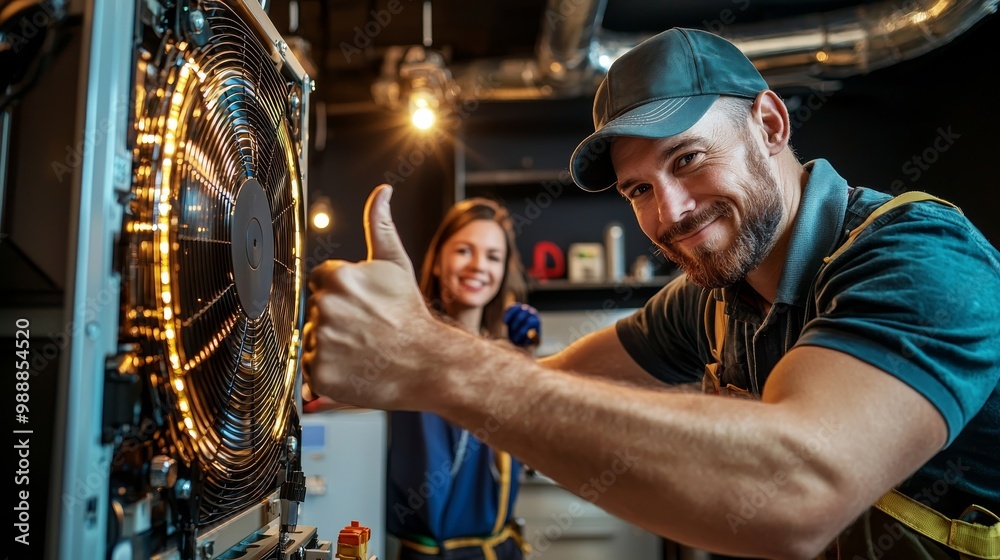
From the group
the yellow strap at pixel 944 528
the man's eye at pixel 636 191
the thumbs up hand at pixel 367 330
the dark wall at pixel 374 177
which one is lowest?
the yellow strap at pixel 944 528

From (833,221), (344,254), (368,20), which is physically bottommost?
(833,221)

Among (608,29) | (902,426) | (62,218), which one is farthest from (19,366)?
(608,29)

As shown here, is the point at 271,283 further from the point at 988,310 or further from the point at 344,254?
the point at 344,254

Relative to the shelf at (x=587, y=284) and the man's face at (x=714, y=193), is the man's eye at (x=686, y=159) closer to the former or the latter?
the man's face at (x=714, y=193)

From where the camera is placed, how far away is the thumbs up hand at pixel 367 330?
0.65m

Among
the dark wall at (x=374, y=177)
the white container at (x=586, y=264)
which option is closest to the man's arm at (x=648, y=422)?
the white container at (x=586, y=264)

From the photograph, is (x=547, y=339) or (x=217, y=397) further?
(x=547, y=339)

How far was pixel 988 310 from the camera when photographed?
0.78 meters

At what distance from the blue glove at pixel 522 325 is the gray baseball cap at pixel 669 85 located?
111 cm

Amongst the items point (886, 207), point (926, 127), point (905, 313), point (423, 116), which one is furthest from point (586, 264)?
point (905, 313)

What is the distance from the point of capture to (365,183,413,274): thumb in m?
0.69

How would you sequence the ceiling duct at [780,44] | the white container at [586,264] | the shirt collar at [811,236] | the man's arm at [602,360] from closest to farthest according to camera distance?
the shirt collar at [811,236] → the man's arm at [602,360] → the ceiling duct at [780,44] → the white container at [586,264]

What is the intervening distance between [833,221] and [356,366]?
2.57 ft

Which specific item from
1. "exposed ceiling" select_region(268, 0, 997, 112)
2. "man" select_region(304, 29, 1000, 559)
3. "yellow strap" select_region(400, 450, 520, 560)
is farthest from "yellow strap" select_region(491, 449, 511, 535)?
"exposed ceiling" select_region(268, 0, 997, 112)
